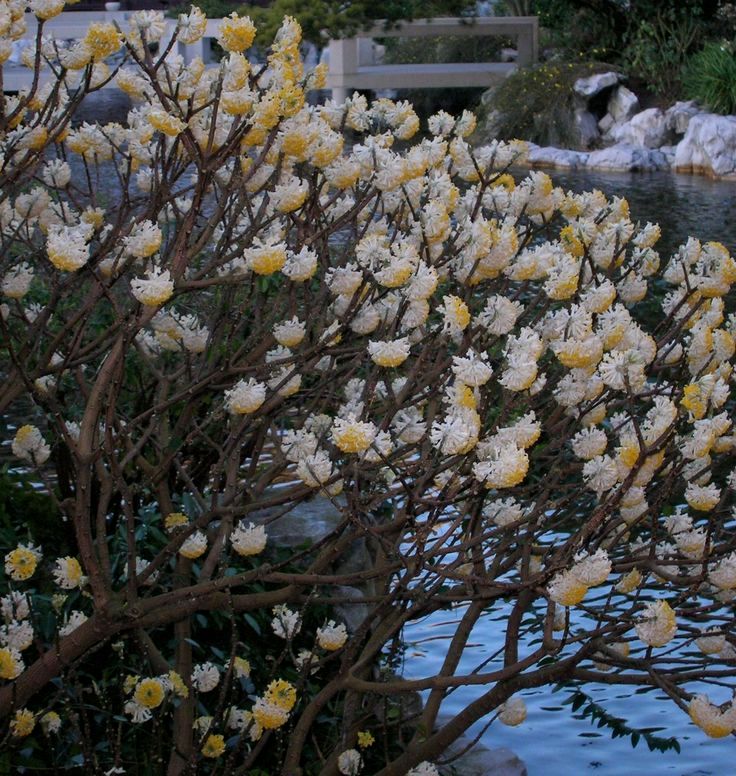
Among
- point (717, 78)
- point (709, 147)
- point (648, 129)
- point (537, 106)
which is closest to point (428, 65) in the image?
point (537, 106)

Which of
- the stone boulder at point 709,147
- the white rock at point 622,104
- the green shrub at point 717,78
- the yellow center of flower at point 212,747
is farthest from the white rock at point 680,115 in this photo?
the yellow center of flower at point 212,747

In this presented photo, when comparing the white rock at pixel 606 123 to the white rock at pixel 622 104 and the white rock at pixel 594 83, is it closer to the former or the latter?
the white rock at pixel 622 104

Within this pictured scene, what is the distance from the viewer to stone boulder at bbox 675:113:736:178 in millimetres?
17562

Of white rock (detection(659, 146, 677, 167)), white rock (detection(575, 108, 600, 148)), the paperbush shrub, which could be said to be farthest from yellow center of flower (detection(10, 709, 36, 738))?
white rock (detection(575, 108, 600, 148))

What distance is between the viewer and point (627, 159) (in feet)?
60.1

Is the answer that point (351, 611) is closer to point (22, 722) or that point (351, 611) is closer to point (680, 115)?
point (22, 722)

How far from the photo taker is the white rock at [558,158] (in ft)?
61.1

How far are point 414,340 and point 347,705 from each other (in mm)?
846

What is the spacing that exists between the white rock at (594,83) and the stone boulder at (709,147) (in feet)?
8.64

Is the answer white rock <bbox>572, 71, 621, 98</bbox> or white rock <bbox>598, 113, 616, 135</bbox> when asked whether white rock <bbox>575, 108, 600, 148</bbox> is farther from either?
white rock <bbox>572, 71, 621, 98</bbox>

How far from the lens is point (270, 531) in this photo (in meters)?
4.27

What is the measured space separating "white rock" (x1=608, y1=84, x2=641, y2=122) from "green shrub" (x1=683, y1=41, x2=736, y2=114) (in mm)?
1116

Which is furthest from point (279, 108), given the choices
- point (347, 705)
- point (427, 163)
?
point (347, 705)

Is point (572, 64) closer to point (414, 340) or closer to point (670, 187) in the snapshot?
point (670, 187)
